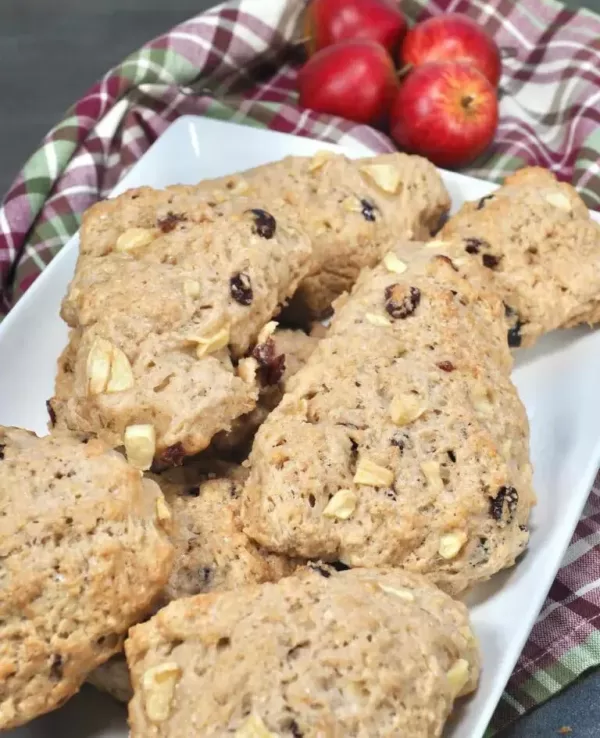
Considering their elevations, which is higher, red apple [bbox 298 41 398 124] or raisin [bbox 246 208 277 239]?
red apple [bbox 298 41 398 124]

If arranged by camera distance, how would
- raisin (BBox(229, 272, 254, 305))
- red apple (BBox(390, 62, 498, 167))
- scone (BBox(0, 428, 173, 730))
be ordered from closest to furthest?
1. scone (BBox(0, 428, 173, 730))
2. raisin (BBox(229, 272, 254, 305))
3. red apple (BBox(390, 62, 498, 167))

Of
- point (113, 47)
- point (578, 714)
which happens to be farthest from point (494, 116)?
point (113, 47)

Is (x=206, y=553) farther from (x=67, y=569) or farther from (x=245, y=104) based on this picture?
(x=245, y=104)

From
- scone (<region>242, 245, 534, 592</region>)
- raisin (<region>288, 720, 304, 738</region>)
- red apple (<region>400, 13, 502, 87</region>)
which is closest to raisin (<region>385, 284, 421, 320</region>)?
scone (<region>242, 245, 534, 592</region>)

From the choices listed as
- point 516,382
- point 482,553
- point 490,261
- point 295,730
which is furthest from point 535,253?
point 295,730

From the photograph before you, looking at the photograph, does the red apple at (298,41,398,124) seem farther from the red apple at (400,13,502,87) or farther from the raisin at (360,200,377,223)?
the raisin at (360,200,377,223)

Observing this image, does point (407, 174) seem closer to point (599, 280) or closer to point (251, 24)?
point (599, 280)

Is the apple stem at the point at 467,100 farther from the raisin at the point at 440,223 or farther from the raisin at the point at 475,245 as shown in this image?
the raisin at the point at 475,245
